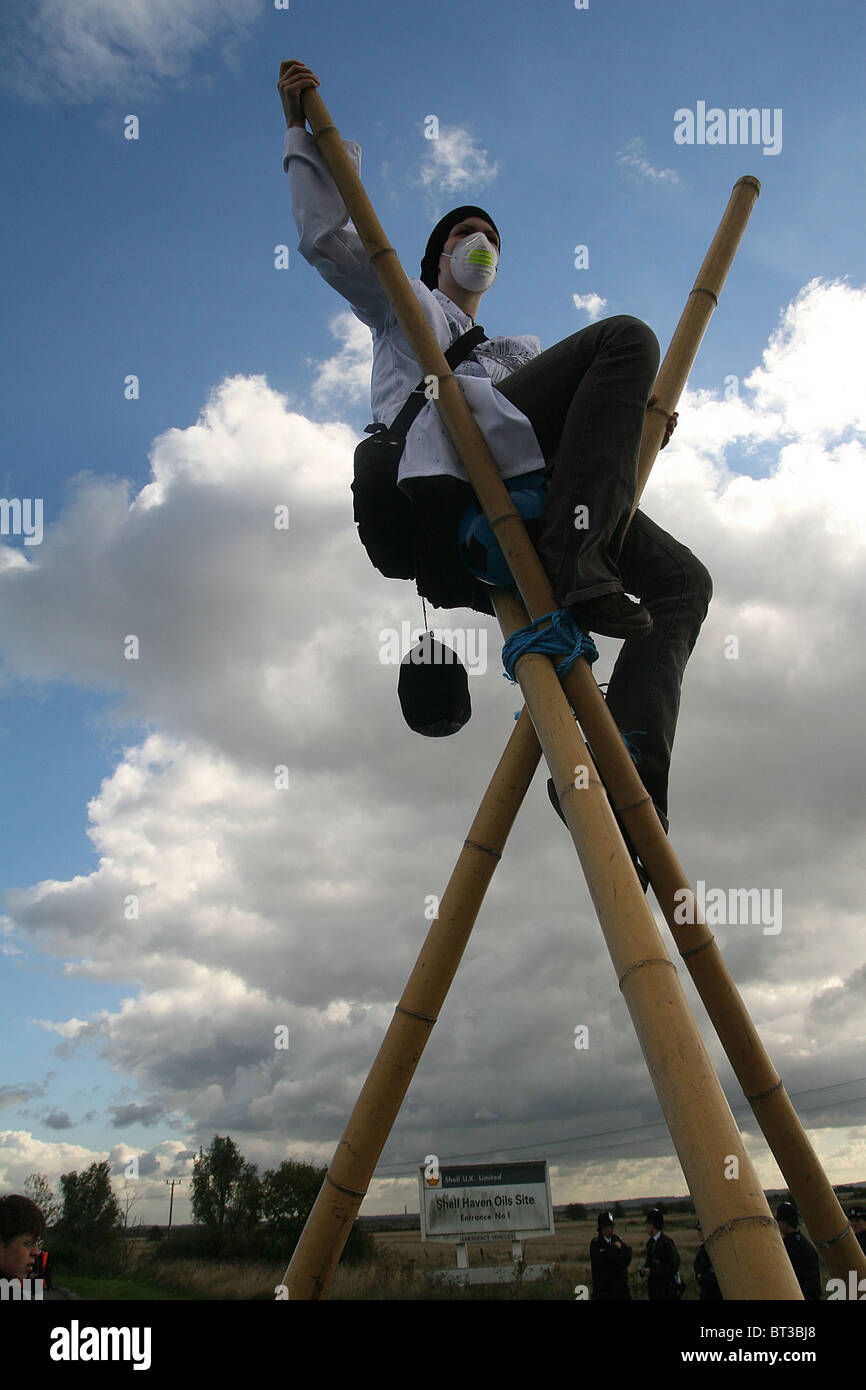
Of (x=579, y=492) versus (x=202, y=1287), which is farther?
(x=202, y=1287)

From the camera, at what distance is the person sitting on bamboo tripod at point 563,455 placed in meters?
3.97

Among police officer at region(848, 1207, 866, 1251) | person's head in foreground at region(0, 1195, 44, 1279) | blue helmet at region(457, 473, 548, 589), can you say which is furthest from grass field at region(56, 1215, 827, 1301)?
blue helmet at region(457, 473, 548, 589)

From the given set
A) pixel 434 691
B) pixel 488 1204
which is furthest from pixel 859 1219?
pixel 488 1204

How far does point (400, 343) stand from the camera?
4.97 meters

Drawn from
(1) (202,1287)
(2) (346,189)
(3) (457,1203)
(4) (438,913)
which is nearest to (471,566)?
(4) (438,913)

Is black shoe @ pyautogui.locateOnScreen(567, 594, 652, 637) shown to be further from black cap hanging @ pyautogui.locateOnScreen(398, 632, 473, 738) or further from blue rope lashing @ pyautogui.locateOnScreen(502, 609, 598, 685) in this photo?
black cap hanging @ pyautogui.locateOnScreen(398, 632, 473, 738)

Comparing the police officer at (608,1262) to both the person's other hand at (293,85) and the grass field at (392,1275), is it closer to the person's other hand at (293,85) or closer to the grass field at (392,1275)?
the grass field at (392,1275)

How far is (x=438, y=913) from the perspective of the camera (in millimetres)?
4168

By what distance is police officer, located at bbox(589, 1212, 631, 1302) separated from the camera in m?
16.7

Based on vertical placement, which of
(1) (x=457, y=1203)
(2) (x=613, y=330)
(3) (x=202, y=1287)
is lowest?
(3) (x=202, y=1287)

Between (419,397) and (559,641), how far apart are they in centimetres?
168
